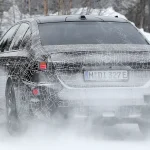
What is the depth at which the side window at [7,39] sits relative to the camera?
7.61m

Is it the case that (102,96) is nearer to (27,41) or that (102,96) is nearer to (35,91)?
(35,91)

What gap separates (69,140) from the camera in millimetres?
6160

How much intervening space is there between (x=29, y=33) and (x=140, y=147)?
6.21ft

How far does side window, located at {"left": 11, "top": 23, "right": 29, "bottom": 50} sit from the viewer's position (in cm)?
697

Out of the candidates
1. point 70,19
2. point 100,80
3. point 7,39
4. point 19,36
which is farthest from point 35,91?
point 7,39

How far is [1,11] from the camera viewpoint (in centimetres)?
4794

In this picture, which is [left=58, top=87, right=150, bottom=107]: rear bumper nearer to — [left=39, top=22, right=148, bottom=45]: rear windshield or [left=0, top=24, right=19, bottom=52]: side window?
[left=39, top=22, right=148, bottom=45]: rear windshield

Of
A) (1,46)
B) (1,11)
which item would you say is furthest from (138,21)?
(1,46)

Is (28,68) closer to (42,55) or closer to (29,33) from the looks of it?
(42,55)

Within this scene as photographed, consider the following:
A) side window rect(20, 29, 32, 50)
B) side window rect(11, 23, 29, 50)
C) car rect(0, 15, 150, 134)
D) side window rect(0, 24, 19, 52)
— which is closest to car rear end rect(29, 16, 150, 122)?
car rect(0, 15, 150, 134)

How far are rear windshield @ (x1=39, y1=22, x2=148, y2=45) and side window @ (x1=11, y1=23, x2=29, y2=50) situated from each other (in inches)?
15.9

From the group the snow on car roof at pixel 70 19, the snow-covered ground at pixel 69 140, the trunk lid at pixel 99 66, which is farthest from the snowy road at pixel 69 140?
the snow on car roof at pixel 70 19

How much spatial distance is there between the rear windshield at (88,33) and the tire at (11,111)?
0.76m

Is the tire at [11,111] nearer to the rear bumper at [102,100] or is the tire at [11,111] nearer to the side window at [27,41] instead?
the side window at [27,41]
